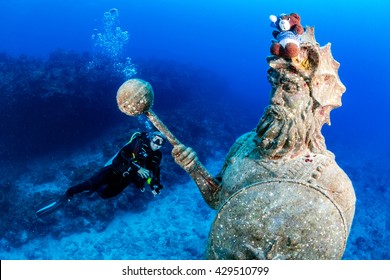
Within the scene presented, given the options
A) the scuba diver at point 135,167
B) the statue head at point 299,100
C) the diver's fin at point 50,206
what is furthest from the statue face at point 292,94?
the diver's fin at point 50,206

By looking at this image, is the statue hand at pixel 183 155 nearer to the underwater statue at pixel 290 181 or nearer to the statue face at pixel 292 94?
the underwater statue at pixel 290 181

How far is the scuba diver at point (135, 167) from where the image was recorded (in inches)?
183

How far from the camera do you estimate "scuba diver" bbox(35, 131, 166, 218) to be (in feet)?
15.2

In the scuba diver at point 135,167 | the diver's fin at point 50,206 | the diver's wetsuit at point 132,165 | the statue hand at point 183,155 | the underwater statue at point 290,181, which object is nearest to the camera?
the underwater statue at point 290,181

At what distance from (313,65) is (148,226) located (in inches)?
439

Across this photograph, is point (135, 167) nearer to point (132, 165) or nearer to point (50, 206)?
point (132, 165)

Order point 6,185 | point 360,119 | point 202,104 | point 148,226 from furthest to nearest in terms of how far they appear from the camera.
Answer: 1. point 360,119
2. point 202,104
3. point 6,185
4. point 148,226

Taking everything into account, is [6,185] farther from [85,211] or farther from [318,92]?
[318,92]

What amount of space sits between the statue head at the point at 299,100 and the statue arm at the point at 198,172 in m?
0.75

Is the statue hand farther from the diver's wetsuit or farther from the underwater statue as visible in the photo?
the diver's wetsuit

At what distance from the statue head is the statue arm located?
0.75m

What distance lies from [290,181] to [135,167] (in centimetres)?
241
